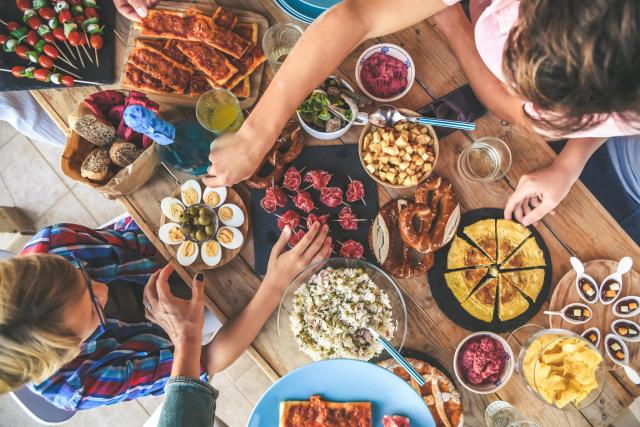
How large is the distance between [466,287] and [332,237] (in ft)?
1.73

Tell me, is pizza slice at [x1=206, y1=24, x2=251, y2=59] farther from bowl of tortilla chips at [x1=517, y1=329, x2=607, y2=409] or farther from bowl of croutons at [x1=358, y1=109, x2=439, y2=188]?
bowl of tortilla chips at [x1=517, y1=329, x2=607, y2=409]

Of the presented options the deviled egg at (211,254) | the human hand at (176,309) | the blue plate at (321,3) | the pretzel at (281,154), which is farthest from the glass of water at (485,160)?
the human hand at (176,309)

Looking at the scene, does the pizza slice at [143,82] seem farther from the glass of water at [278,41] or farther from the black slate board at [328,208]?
the black slate board at [328,208]

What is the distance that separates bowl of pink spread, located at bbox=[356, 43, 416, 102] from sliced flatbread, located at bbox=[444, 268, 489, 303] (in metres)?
0.69

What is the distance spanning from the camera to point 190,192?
1579 millimetres

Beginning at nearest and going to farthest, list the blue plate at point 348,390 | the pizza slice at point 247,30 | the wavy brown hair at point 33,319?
the wavy brown hair at point 33,319 → the blue plate at point 348,390 → the pizza slice at point 247,30

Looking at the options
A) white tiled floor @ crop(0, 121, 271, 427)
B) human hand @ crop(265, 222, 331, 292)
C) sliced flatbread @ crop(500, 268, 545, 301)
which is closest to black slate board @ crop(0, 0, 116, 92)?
human hand @ crop(265, 222, 331, 292)

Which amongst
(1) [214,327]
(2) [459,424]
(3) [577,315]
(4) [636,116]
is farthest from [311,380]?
(4) [636,116]

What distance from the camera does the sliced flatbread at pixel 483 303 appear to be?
156cm

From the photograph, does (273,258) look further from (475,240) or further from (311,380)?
(475,240)

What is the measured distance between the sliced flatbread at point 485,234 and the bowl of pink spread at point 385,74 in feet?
1.84

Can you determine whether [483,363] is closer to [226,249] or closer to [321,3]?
[226,249]

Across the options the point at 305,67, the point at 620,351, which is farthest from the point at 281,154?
the point at 620,351

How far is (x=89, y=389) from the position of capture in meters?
1.41
